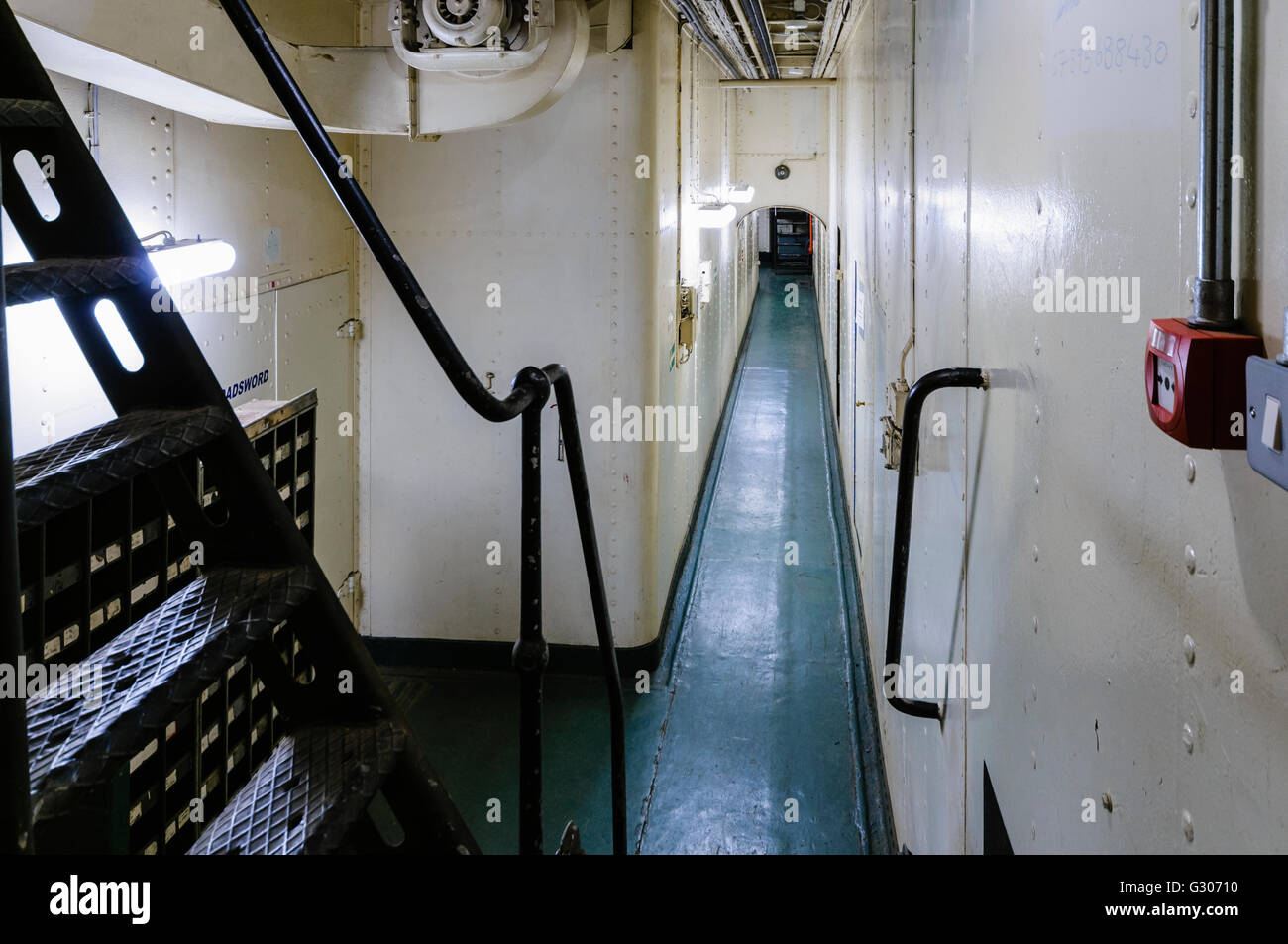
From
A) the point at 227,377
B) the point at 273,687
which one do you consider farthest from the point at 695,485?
the point at 273,687

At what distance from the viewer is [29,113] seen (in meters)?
1.29

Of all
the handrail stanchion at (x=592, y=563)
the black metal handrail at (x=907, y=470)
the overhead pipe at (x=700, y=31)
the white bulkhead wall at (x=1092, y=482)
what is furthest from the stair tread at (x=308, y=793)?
the overhead pipe at (x=700, y=31)

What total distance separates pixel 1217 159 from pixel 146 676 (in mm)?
1162

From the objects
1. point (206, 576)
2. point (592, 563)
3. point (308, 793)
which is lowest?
point (308, 793)

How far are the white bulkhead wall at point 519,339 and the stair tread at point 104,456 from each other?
4.47m

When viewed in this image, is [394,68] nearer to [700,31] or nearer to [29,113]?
[700,31]

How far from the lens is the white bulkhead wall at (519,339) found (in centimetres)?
575

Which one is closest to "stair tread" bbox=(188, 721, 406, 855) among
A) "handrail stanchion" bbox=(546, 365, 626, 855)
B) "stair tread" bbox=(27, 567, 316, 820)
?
"stair tread" bbox=(27, 567, 316, 820)

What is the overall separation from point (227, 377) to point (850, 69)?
5.64m

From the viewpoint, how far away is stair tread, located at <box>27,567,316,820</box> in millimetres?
1102

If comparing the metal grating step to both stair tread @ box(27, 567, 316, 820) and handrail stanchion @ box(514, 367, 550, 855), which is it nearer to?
stair tread @ box(27, 567, 316, 820)

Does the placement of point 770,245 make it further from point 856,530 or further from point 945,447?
point 945,447

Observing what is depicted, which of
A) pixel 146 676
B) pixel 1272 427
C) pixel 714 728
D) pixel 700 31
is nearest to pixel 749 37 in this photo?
pixel 700 31

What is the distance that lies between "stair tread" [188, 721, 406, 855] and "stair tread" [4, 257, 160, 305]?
61 cm
